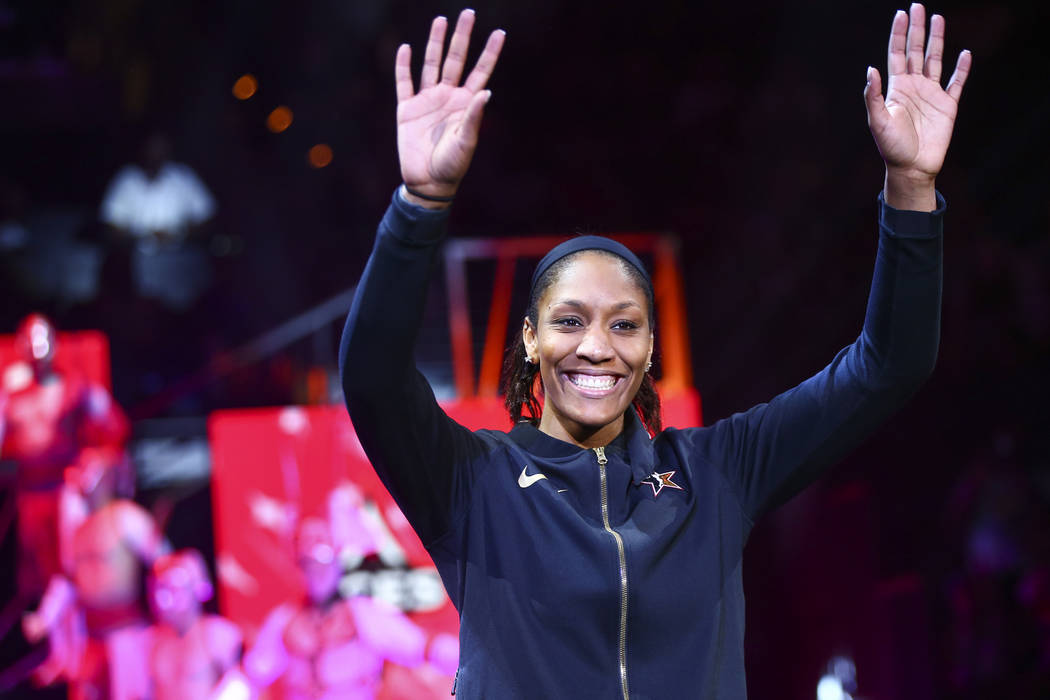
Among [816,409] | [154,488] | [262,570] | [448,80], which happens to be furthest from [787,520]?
[448,80]

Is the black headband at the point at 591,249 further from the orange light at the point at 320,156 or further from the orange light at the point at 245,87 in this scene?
the orange light at the point at 245,87

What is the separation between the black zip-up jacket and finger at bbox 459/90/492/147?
113mm

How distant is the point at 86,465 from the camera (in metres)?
5.91

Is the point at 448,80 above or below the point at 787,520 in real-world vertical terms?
above

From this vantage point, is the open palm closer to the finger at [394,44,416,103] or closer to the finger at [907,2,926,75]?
the finger at [907,2,926,75]

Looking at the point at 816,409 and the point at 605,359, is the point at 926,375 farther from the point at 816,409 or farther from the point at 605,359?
the point at 605,359

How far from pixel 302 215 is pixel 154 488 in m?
2.69

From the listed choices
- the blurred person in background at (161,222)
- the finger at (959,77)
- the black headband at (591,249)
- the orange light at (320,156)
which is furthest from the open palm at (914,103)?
the orange light at (320,156)

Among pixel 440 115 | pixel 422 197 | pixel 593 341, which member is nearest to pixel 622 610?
pixel 593 341

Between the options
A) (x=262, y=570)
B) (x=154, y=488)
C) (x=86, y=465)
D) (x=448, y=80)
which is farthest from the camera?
(x=154, y=488)

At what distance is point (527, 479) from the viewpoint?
1.73m

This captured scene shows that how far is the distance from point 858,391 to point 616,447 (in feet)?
1.39

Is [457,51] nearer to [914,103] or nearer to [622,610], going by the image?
[914,103]

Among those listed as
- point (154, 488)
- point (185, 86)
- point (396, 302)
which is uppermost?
point (185, 86)
